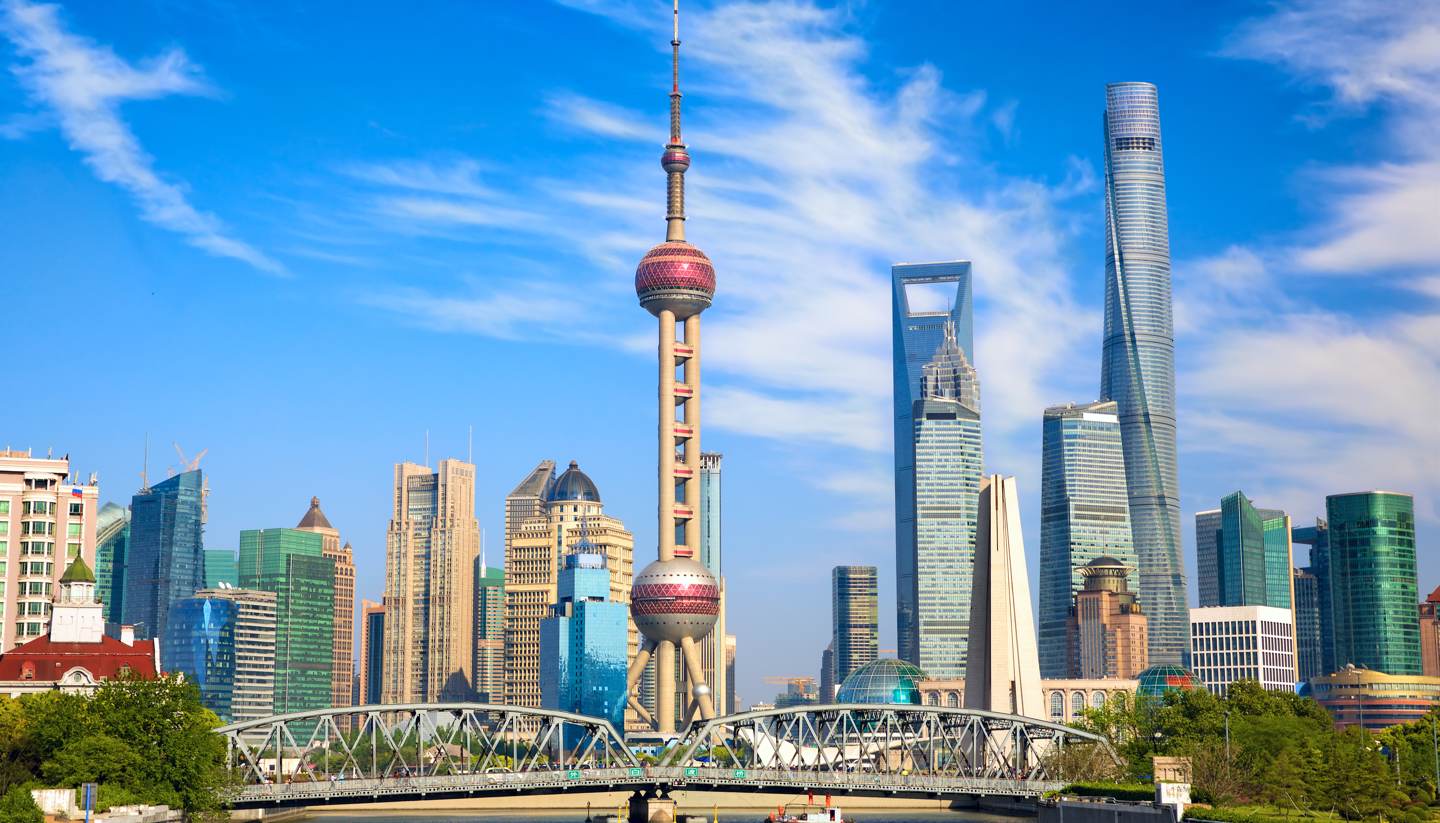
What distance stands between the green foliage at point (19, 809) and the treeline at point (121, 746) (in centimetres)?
1387

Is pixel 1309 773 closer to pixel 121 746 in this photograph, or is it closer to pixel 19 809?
pixel 121 746

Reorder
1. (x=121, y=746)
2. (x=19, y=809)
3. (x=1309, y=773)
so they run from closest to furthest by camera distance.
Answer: (x=19, y=809) < (x=121, y=746) < (x=1309, y=773)

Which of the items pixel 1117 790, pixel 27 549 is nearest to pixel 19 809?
pixel 27 549

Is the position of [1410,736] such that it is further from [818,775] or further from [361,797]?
[361,797]

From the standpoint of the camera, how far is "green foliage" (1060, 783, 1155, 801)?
17888 cm

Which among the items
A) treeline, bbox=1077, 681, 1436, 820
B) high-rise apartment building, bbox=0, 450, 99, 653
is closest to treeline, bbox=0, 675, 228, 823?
high-rise apartment building, bbox=0, 450, 99, 653

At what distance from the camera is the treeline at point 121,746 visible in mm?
141000

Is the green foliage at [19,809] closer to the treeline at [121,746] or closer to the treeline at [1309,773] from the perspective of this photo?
the treeline at [121,746]

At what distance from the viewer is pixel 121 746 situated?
471 feet

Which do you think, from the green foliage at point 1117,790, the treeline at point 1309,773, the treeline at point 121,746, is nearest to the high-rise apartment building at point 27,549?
the treeline at point 121,746

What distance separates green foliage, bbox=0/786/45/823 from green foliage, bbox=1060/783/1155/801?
102255 mm

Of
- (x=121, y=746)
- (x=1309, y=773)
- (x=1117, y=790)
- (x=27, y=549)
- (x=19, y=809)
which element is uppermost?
(x=27, y=549)

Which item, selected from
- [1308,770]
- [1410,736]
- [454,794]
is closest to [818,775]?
[454,794]

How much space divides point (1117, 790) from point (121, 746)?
316 feet
